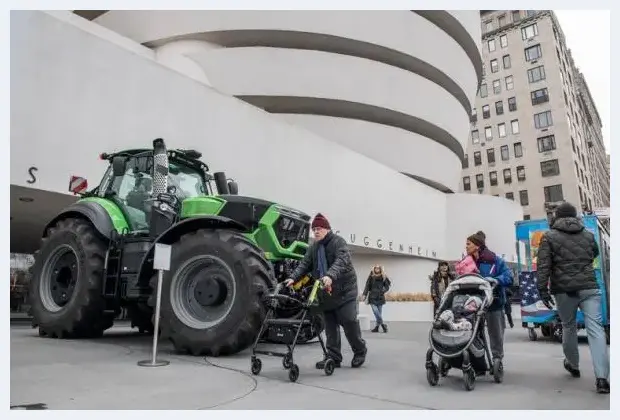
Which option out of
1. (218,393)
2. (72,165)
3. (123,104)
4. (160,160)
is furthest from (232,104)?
(218,393)

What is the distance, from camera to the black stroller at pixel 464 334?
4582mm

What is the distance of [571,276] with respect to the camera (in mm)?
4570

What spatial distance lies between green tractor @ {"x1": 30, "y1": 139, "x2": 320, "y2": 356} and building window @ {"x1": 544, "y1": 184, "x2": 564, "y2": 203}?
47.9m

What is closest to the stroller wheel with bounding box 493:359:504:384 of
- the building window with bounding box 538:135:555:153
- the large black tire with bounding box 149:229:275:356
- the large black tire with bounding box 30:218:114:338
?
the large black tire with bounding box 149:229:275:356

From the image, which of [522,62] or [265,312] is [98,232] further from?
[522,62]

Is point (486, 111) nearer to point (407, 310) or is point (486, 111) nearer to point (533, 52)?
point (533, 52)

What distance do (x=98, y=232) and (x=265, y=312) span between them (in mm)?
3313

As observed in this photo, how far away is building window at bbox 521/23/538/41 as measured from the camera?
55688mm

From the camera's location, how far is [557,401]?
154 inches

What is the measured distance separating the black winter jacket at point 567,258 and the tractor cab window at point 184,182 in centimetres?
523

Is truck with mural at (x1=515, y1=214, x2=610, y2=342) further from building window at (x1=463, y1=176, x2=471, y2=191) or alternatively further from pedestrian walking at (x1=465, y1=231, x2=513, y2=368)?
building window at (x1=463, y1=176, x2=471, y2=191)

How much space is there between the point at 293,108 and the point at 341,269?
18440 mm

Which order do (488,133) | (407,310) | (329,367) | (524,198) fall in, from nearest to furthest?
(329,367), (407,310), (524,198), (488,133)

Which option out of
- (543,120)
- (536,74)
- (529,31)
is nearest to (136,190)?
(543,120)
